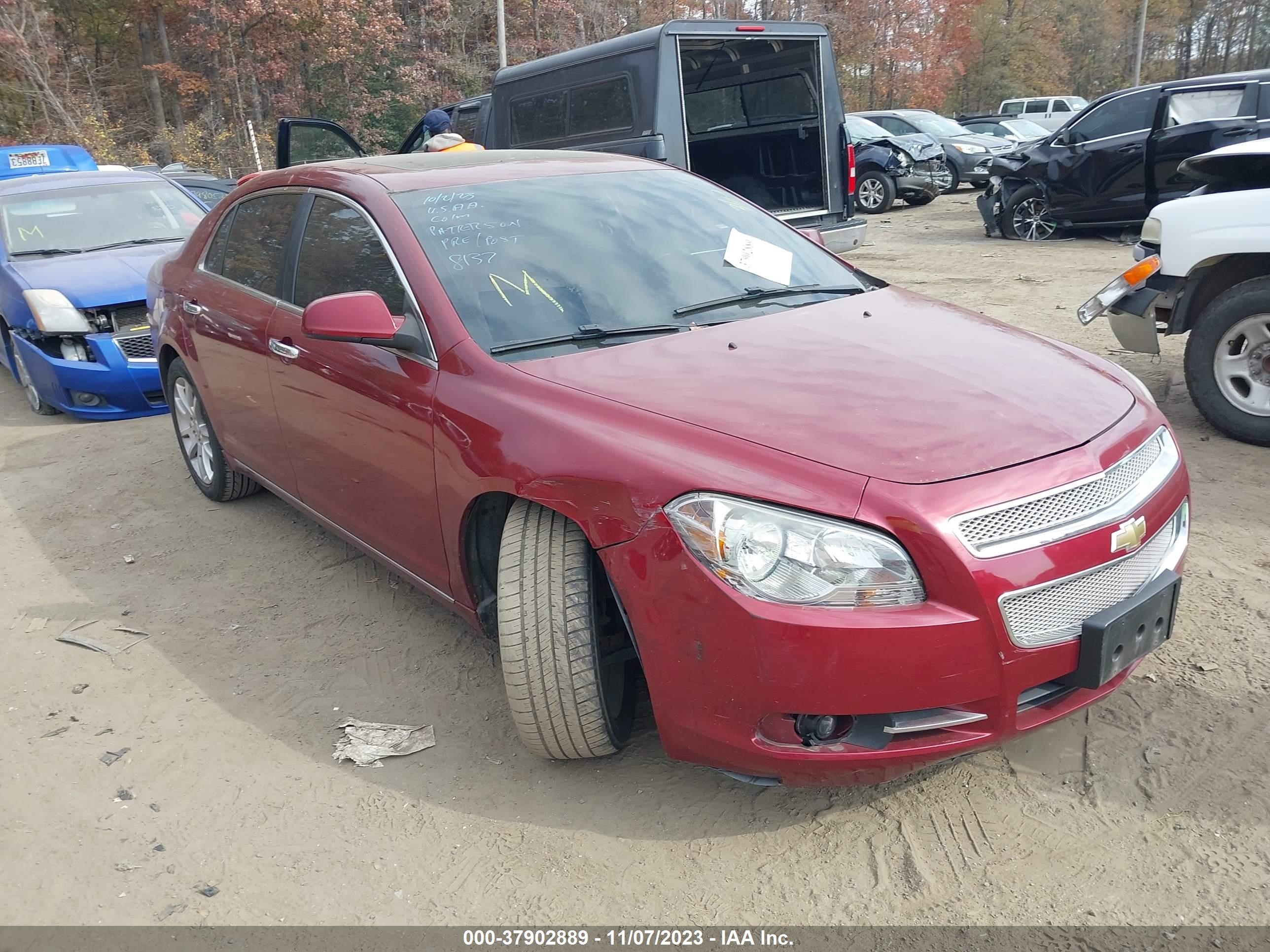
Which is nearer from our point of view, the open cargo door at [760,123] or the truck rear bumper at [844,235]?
the truck rear bumper at [844,235]

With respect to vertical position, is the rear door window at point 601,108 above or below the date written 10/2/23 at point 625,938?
above

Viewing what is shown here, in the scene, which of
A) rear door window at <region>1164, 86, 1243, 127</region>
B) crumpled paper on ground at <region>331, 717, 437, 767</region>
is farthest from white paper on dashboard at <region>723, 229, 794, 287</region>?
rear door window at <region>1164, 86, 1243, 127</region>

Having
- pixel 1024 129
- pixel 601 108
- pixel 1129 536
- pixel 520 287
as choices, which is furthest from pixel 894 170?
pixel 1129 536

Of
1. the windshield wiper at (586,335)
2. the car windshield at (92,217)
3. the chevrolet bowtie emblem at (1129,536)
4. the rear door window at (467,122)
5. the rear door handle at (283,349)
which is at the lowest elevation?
the chevrolet bowtie emblem at (1129,536)

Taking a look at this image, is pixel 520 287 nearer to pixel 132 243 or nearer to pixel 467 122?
pixel 132 243

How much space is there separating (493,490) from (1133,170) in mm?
10520

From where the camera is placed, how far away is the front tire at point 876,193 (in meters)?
16.6

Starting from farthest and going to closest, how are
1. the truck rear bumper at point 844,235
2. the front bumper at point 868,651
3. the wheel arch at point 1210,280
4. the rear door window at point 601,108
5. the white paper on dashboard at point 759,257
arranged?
the truck rear bumper at point 844,235
the rear door window at point 601,108
the wheel arch at point 1210,280
the white paper on dashboard at point 759,257
the front bumper at point 868,651

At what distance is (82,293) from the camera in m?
6.79

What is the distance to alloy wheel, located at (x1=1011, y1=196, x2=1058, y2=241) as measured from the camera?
12227mm

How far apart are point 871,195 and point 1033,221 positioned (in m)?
4.78

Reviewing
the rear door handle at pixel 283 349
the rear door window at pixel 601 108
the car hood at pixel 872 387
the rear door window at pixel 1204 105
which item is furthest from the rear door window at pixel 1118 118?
the rear door handle at pixel 283 349

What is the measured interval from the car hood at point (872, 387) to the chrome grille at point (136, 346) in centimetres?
507

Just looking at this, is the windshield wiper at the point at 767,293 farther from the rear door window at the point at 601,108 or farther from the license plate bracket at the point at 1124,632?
the rear door window at the point at 601,108
